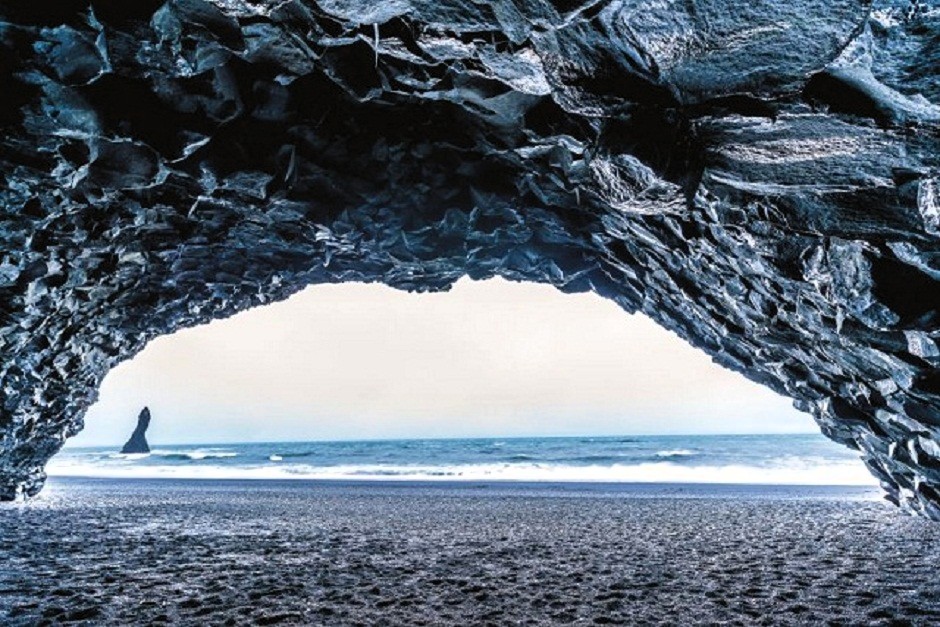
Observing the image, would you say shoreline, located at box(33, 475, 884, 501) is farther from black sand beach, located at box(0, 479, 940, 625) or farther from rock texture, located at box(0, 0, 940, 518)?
rock texture, located at box(0, 0, 940, 518)

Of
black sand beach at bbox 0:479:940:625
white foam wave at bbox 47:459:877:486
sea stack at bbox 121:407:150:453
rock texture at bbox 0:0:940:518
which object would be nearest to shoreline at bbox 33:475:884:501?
black sand beach at bbox 0:479:940:625

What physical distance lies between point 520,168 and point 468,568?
12.2 ft

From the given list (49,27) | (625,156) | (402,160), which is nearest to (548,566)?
(625,156)

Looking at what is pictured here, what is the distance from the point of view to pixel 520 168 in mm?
5742

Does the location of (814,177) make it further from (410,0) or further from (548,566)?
(548,566)

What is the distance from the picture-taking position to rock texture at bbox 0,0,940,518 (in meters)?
2.79

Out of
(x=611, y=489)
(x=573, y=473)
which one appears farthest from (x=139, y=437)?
(x=611, y=489)

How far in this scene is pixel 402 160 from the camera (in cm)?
592

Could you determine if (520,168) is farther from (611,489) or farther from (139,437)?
(139,437)

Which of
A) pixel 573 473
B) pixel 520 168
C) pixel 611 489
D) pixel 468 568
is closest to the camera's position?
pixel 468 568

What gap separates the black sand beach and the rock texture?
5.10 feet

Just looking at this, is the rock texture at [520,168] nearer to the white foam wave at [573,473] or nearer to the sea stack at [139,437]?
the white foam wave at [573,473]

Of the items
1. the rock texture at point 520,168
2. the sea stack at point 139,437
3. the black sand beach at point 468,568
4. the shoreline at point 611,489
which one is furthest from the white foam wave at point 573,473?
the sea stack at point 139,437

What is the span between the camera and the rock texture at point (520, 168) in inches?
110
